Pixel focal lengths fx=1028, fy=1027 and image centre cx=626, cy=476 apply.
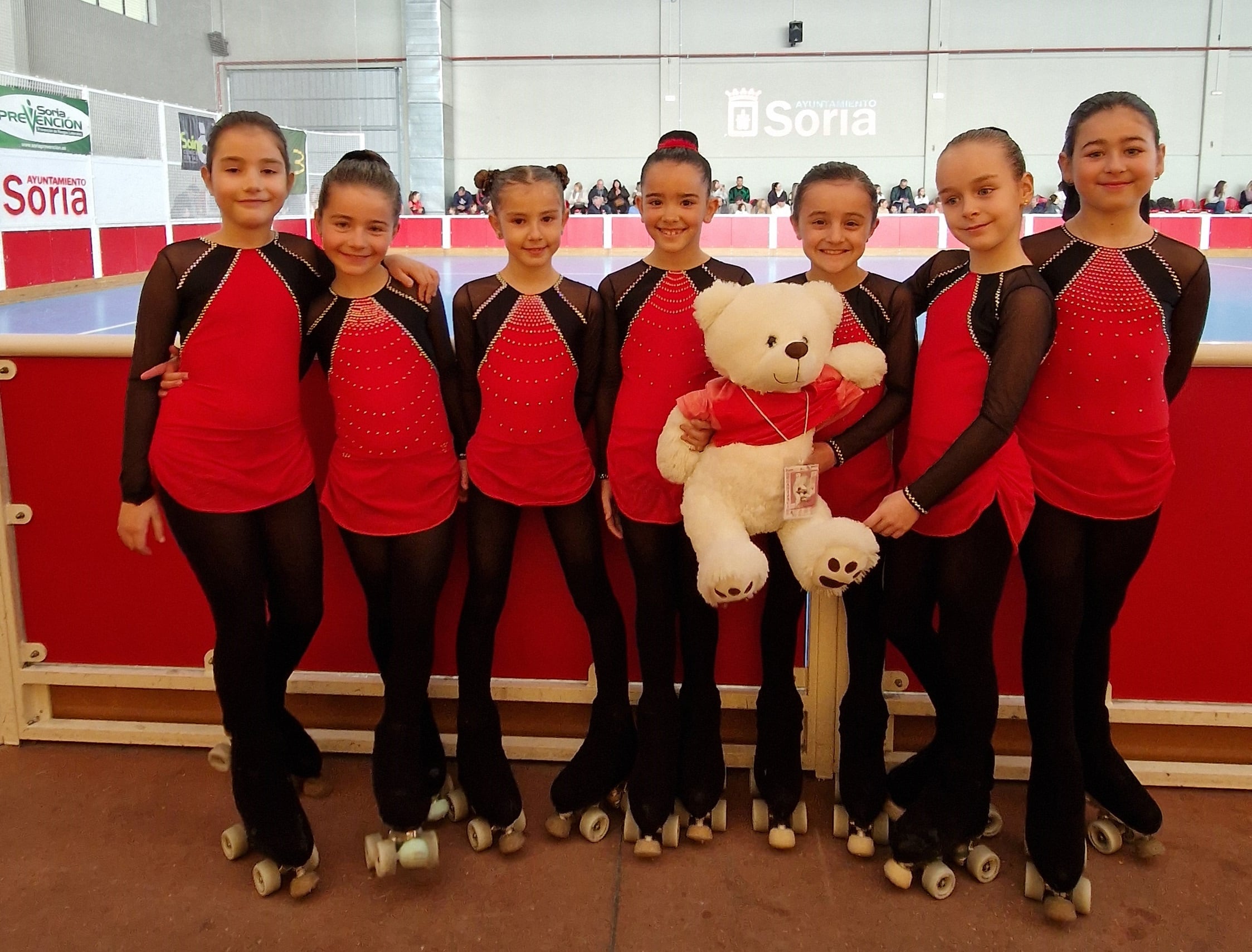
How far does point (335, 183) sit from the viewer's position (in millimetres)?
2090

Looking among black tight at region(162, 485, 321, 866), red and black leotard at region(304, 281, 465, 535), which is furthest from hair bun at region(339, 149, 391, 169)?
black tight at region(162, 485, 321, 866)

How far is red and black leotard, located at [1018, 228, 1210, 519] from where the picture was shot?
1.92 metres

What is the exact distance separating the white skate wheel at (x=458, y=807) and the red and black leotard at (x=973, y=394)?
3.85 feet

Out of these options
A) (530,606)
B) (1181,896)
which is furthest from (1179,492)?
(530,606)

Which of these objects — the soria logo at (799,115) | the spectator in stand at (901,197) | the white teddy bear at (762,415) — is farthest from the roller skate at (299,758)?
the soria logo at (799,115)

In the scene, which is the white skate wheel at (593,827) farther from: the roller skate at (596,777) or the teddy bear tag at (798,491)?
the teddy bear tag at (798,491)

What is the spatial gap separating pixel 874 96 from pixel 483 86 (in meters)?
7.34

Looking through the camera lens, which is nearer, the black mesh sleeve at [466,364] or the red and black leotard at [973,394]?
the red and black leotard at [973,394]

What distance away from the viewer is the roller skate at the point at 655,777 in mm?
2180

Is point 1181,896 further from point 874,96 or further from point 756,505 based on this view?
point 874,96

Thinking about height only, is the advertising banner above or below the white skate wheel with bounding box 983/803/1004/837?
above

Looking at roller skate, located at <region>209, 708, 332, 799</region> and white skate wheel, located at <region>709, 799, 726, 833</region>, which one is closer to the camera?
white skate wheel, located at <region>709, 799, 726, 833</region>

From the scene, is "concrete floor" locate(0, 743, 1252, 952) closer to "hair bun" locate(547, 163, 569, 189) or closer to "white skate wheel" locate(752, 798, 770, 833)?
"white skate wheel" locate(752, 798, 770, 833)

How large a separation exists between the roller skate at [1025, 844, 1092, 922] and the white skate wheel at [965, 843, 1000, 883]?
61 mm
